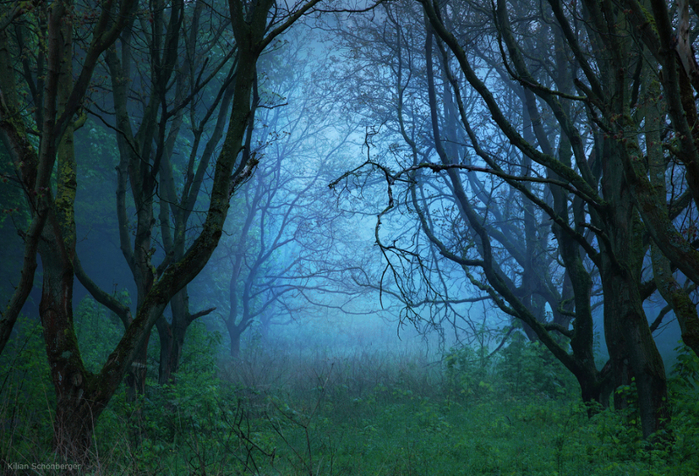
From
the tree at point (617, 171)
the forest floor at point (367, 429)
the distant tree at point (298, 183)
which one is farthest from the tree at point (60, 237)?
the distant tree at point (298, 183)

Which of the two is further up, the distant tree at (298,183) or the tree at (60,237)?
the distant tree at (298,183)

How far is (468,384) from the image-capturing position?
32.9 feet

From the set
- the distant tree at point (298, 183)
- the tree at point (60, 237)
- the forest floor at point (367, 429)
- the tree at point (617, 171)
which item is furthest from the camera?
the distant tree at point (298, 183)

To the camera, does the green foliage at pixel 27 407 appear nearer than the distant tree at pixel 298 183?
Yes

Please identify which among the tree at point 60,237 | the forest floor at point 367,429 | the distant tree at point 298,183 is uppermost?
the distant tree at point 298,183

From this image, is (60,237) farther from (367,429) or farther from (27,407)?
(367,429)

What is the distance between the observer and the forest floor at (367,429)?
403 cm

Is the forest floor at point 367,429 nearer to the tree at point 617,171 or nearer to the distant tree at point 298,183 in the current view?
the tree at point 617,171

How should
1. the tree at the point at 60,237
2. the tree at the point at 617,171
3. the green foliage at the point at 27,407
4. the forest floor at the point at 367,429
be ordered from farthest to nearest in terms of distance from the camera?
the forest floor at the point at 367,429 → the green foliage at the point at 27,407 → the tree at the point at 60,237 → the tree at the point at 617,171

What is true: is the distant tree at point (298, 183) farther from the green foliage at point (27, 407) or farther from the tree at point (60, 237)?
the tree at point (60, 237)

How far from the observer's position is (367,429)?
7.27m

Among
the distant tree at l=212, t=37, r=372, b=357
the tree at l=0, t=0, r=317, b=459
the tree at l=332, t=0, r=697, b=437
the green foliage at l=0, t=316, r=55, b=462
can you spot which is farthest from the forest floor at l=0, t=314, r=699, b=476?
the distant tree at l=212, t=37, r=372, b=357

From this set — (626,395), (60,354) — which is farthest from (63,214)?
(626,395)

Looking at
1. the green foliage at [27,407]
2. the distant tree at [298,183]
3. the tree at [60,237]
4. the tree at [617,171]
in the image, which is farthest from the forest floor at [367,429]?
the distant tree at [298,183]
